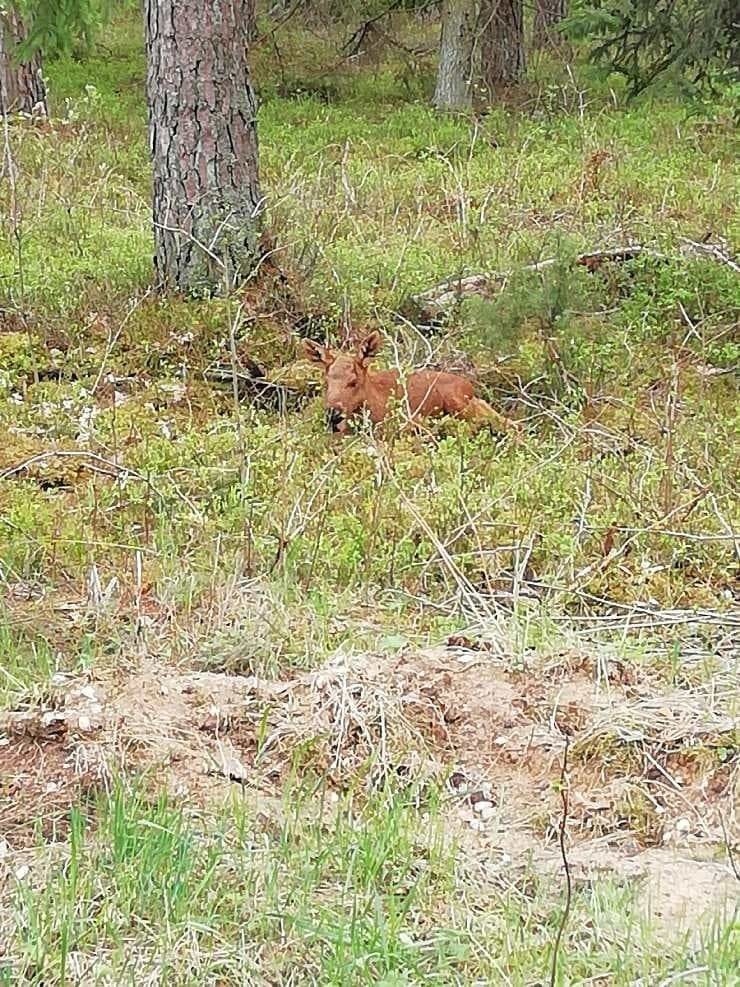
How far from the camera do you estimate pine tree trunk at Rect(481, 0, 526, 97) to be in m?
16.7

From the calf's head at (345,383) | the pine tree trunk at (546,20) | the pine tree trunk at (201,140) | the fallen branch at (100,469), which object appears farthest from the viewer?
the pine tree trunk at (546,20)

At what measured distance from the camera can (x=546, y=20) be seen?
20.2 metres

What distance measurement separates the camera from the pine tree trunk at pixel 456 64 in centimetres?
1556

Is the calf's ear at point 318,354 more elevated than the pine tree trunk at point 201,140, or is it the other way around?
the pine tree trunk at point 201,140

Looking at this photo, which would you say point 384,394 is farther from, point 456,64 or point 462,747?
point 456,64

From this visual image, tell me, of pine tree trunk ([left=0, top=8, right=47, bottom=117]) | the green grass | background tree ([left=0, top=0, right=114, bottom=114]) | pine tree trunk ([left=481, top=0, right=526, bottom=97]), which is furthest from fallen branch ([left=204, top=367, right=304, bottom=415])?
pine tree trunk ([left=481, top=0, right=526, bottom=97])

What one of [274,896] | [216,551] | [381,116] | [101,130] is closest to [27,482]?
[216,551]

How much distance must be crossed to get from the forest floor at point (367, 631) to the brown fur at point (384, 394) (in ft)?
0.53

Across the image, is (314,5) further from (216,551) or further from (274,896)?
(274,896)

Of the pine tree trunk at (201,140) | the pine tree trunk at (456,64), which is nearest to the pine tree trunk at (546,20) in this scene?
the pine tree trunk at (456,64)

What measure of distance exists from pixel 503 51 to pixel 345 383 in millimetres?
12270

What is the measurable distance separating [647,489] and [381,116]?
11.6 metres

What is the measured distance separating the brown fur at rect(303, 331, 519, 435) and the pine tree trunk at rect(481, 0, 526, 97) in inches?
450

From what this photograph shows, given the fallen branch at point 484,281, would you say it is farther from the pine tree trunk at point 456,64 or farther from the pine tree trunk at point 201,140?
the pine tree trunk at point 456,64
